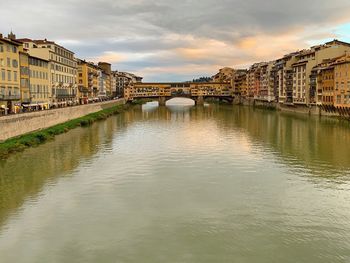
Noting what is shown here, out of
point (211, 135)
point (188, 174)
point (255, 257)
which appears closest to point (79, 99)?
point (211, 135)

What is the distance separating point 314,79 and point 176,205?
56577 mm

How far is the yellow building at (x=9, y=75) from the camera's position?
3752 centimetres

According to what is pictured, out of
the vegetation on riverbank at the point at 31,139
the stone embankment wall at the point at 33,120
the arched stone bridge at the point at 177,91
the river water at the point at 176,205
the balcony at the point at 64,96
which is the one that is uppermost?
the arched stone bridge at the point at 177,91

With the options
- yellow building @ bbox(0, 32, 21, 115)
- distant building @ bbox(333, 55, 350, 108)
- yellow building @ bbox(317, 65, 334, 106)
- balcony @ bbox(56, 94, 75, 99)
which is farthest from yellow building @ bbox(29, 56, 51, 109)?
yellow building @ bbox(317, 65, 334, 106)

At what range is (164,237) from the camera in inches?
535

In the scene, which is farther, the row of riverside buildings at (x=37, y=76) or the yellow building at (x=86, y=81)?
the yellow building at (x=86, y=81)

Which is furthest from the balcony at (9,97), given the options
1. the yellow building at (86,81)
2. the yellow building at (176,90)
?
the yellow building at (176,90)

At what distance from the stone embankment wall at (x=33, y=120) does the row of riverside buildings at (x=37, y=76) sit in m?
2.12

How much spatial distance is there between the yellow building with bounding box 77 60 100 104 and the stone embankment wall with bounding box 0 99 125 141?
79.4 feet

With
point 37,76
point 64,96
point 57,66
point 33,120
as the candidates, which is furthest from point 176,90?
point 33,120

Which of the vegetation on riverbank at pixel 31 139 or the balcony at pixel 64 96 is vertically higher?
the balcony at pixel 64 96

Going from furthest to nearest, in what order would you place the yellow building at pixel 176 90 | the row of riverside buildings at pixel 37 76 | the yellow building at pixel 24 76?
the yellow building at pixel 176 90 < the yellow building at pixel 24 76 < the row of riverside buildings at pixel 37 76

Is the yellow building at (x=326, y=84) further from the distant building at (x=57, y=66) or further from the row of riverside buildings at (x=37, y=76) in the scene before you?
the distant building at (x=57, y=66)

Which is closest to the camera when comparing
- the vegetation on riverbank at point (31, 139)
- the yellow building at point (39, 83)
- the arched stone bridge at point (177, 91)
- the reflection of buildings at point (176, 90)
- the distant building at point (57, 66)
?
the vegetation on riverbank at point (31, 139)
